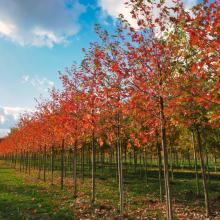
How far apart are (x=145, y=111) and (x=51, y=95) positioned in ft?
37.7

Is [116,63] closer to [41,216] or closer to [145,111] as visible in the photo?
[145,111]

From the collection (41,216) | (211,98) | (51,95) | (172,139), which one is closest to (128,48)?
(211,98)

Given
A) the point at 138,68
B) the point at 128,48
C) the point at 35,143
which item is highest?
the point at 128,48

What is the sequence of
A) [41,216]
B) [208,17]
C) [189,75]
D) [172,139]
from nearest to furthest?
[208,17] → [189,75] → [41,216] → [172,139]

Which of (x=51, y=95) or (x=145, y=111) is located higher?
(x=51, y=95)

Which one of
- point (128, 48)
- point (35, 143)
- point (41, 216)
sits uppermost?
point (128, 48)

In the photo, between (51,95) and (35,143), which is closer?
(51,95)

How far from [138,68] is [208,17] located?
2.54 meters

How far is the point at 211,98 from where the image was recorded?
6551 millimetres

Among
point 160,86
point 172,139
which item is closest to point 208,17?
point 160,86

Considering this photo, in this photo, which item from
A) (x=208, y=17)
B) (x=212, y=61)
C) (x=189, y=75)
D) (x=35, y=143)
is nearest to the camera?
(x=212, y=61)

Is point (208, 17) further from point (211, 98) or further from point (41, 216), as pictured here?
point (41, 216)

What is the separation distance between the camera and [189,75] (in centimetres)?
752

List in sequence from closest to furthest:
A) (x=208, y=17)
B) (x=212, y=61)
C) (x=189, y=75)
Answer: (x=212, y=61)
(x=208, y=17)
(x=189, y=75)
